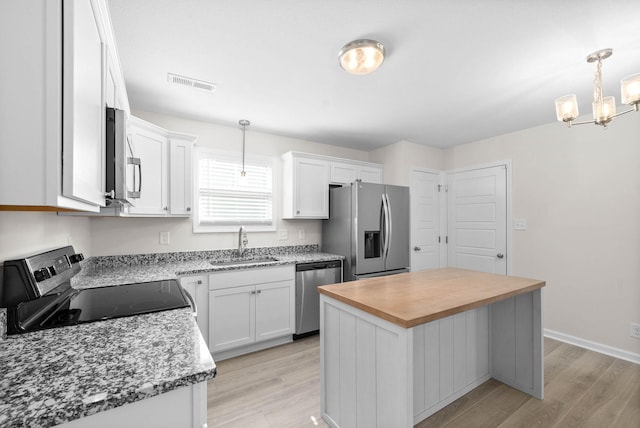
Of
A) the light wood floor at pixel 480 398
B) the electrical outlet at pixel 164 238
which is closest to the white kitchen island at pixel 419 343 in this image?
the light wood floor at pixel 480 398

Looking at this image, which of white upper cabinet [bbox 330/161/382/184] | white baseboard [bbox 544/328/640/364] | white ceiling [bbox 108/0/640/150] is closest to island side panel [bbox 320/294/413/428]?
white ceiling [bbox 108/0/640/150]

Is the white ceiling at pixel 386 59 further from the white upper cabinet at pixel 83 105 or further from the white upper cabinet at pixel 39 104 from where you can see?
the white upper cabinet at pixel 39 104

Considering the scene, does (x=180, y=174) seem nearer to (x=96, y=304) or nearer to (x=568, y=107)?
(x=96, y=304)

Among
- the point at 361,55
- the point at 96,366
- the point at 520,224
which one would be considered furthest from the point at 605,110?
the point at 96,366

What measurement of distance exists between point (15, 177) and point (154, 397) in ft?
2.06

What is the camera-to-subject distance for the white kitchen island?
4.47 ft

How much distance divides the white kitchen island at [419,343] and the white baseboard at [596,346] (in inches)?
56.7

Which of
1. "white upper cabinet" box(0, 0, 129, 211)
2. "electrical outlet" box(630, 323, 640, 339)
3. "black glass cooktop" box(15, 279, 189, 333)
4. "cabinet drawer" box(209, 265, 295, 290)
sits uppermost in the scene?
"white upper cabinet" box(0, 0, 129, 211)

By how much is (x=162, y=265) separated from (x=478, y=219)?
396 cm

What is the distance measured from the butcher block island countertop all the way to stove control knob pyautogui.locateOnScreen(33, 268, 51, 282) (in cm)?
138

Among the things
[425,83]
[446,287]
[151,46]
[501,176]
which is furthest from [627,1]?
[151,46]

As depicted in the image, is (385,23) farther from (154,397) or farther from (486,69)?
(154,397)

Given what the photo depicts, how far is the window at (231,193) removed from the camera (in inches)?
126

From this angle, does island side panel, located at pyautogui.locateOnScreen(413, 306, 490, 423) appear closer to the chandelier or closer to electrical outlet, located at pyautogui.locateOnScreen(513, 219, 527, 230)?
the chandelier
